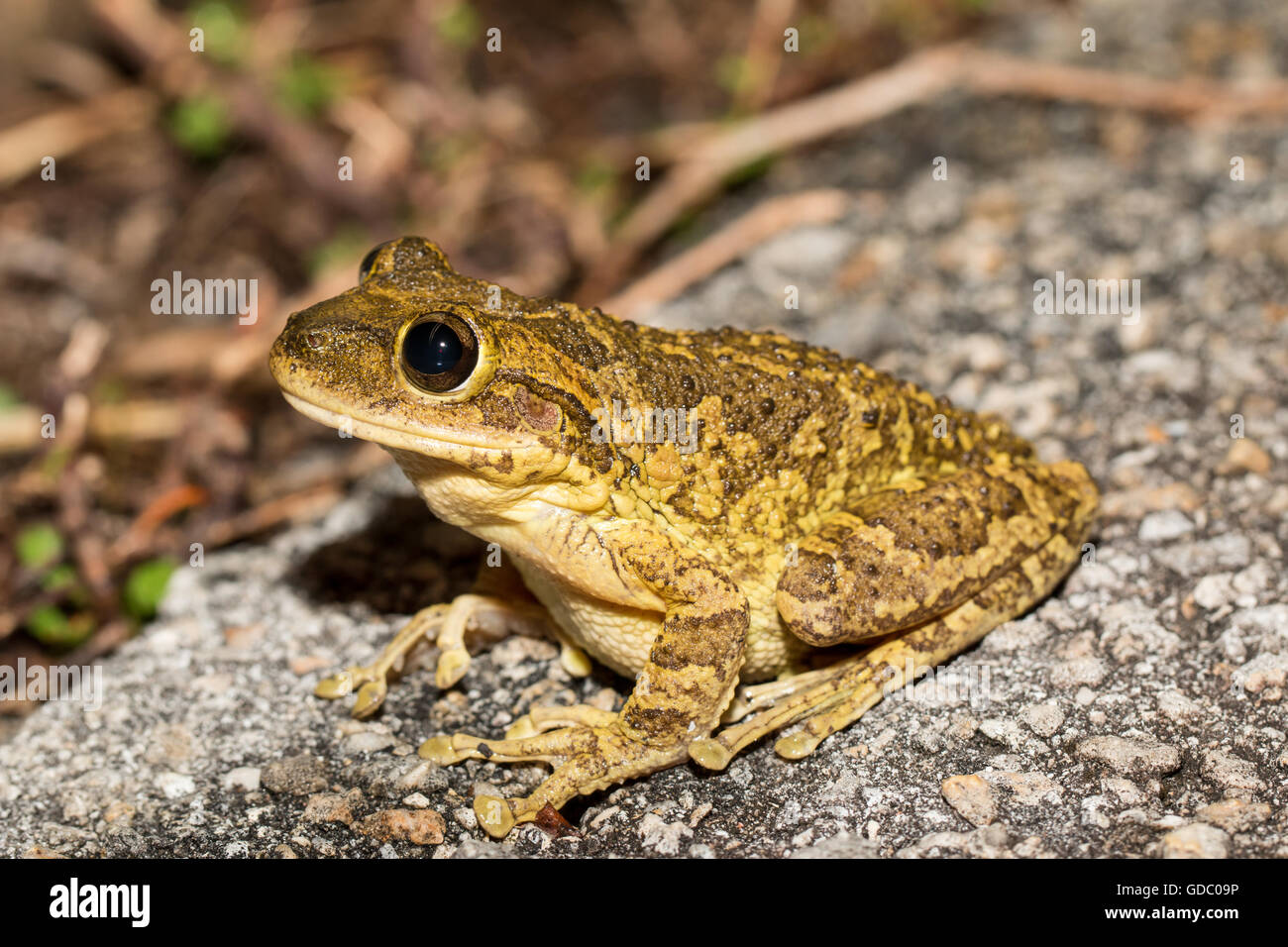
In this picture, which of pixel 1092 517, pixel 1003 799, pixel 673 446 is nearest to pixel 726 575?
pixel 673 446

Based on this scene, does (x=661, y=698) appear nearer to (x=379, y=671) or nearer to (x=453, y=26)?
(x=379, y=671)

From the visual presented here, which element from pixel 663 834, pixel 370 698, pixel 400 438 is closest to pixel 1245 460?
pixel 663 834

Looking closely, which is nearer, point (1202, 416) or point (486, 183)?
point (1202, 416)

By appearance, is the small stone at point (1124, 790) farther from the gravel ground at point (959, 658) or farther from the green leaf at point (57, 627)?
the green leaf at point (57, 627)

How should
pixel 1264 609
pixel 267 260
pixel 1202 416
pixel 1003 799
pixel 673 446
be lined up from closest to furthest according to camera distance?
1. pixel 1003 799
2. pixel 673 446
3. pixel 1264 609
4. pixel 1202 416
5. pixel 267 260

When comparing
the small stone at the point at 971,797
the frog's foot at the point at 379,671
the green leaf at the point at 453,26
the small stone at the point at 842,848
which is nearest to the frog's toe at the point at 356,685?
the frog's foot at the point at 379,671

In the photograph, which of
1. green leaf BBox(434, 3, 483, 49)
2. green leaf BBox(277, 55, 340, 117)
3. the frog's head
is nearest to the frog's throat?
the frog's head
